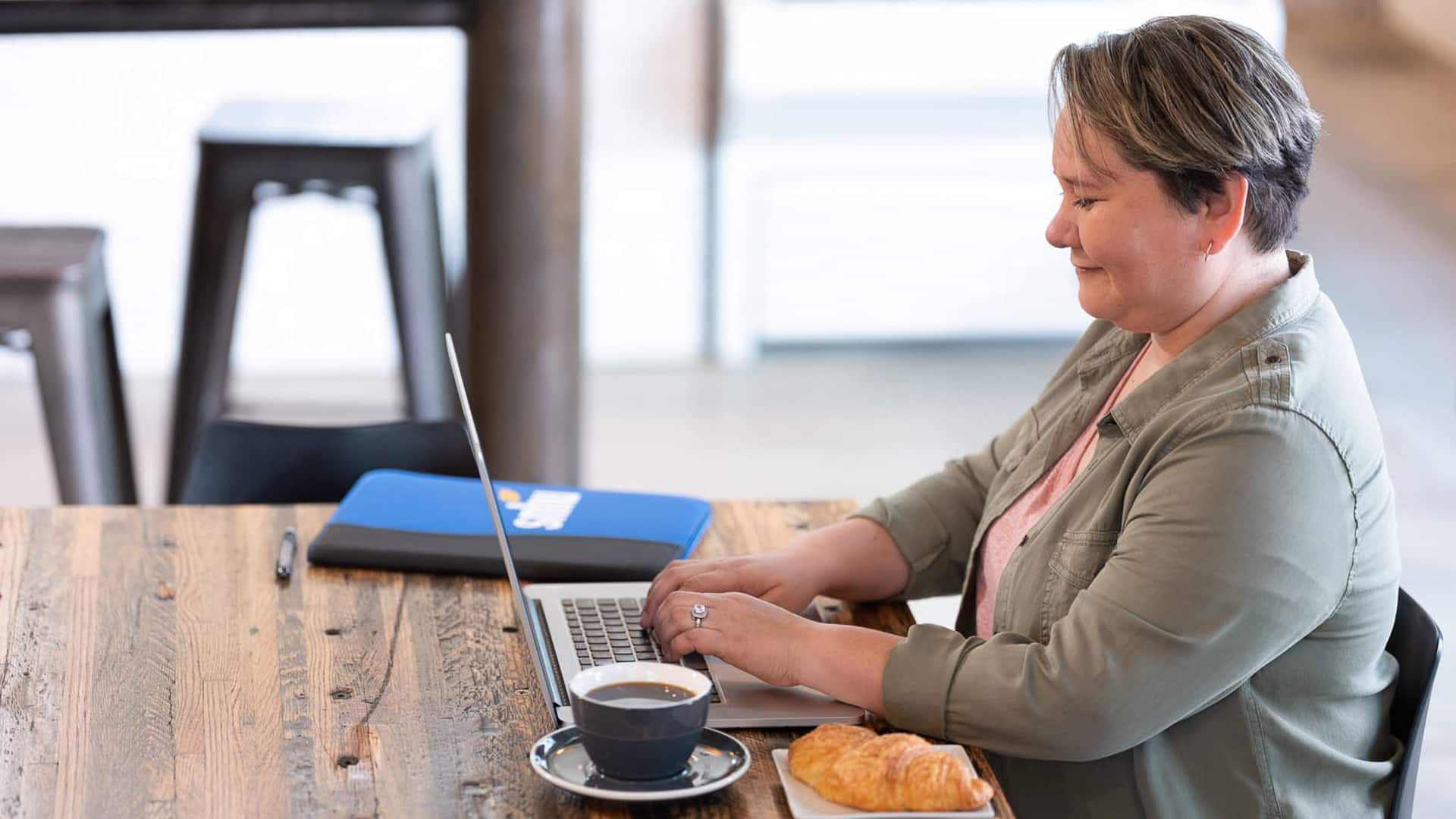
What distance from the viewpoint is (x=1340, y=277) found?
3693mm

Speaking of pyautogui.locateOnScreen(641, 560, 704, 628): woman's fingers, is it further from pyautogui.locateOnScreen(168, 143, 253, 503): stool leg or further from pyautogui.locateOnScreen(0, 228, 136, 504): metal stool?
pyautogui.locateOnScreen(168, 143, 253, 503): stool leg

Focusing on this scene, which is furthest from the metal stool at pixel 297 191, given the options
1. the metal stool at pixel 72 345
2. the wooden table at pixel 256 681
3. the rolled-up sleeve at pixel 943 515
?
the rolled-up sleeve at pixel 943 515

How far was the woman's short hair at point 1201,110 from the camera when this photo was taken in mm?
1312

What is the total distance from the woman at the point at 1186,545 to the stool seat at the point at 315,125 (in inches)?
73.1

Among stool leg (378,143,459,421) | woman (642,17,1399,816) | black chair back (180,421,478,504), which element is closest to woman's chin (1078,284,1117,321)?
woman (642,17,1399,816)

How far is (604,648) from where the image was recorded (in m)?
1.49

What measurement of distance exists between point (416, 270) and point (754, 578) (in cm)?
174

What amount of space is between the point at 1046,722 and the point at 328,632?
0.65 m

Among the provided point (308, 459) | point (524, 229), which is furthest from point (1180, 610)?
point (524, 229)

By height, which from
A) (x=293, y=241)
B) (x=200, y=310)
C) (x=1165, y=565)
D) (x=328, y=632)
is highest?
(x=1165, y=565)

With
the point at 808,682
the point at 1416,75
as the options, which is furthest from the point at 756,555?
the point at 1416,75

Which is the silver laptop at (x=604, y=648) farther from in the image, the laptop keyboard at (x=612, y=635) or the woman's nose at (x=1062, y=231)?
the woman's nose at (x=1062, y=231)

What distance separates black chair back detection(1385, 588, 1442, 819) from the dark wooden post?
6.10 ft

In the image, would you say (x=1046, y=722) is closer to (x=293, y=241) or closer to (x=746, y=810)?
(x=746, y=810)
